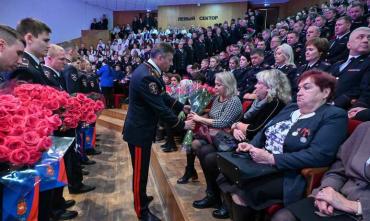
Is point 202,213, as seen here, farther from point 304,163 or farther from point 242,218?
point 304,163

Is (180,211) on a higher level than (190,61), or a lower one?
lower

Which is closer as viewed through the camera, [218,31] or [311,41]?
[311,41]

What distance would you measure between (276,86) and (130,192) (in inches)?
71.7

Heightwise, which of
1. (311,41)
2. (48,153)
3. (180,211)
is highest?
(311,41)

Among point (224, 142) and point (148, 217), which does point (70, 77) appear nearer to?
point (148, 217)

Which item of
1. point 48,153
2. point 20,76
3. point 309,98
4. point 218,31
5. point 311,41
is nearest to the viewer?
point 48,153

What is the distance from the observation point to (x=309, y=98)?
5.96 feet

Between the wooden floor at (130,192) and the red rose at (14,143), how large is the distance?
1.38 meters

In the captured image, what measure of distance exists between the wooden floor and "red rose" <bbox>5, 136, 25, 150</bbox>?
138 cm

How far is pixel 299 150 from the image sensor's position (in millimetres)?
1766

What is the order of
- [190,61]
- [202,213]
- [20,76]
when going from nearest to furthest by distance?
[20,76] → [202,213] → [190,61]

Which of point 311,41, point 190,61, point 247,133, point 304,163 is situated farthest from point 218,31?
point 304,163

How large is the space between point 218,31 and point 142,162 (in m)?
8.29

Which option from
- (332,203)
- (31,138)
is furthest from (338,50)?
(31,138)
